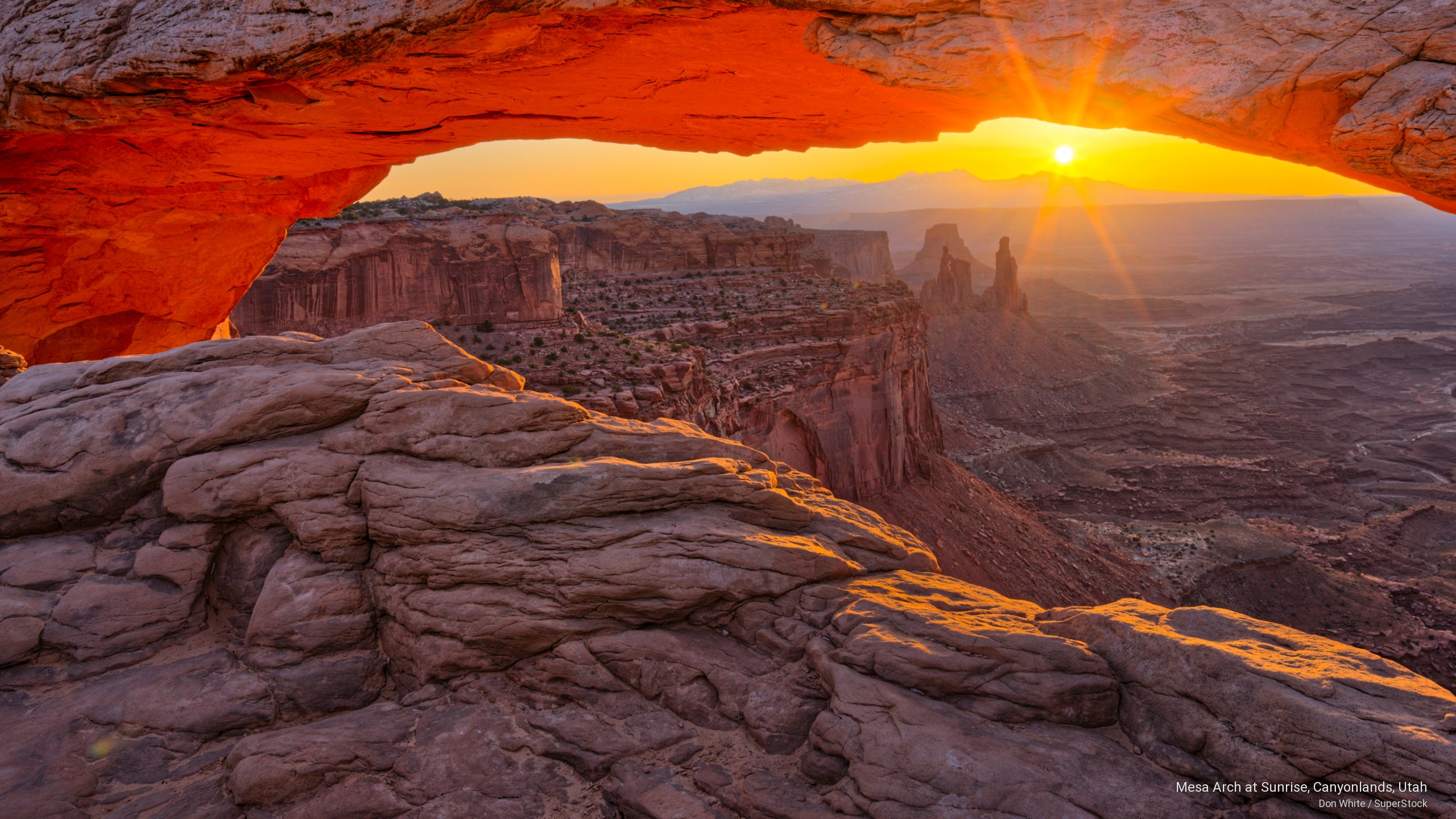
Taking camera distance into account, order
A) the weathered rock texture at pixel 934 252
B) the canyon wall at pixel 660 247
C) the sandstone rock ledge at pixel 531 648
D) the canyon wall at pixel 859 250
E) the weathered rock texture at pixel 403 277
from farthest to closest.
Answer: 1. the weathered rock texture at pixel 934 252
2. the canyon wall at pixel 859 250
3. the canyon wall at pixel 660 247
4. the weathered rock texture at pixel 403 277
5. the sandstone rock ledge at pixel 531 648

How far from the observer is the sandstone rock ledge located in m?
5.84

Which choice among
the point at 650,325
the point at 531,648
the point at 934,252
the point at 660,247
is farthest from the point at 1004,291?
the point at 531,648

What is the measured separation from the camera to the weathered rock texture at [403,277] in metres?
29.1

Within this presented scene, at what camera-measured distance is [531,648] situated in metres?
7.27

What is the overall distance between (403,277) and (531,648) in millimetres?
26692

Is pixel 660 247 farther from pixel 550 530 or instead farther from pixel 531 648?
pixel 531 648

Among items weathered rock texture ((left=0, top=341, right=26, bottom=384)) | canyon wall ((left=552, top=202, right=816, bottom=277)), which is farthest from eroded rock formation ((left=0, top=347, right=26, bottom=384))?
canyon wall ((left=552, top=202, right=816, bottom=277))

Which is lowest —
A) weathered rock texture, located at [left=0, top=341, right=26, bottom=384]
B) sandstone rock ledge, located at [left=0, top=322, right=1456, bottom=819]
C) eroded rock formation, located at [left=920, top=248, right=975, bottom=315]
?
sandstone rock ledge, located at [left=0, top=322, right=1456, bottom=819]

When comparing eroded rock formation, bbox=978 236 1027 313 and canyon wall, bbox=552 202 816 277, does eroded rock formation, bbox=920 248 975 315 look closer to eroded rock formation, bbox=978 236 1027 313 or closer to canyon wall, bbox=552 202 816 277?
eroded rock formation, bbox=978 236 1027 313

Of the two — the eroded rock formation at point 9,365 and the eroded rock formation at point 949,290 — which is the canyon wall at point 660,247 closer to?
the eroded rock formation at point 949,290

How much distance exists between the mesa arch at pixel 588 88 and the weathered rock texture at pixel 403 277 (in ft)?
50.9

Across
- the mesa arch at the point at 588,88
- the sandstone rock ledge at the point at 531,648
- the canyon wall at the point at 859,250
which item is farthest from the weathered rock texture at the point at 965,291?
the sandstone rock ledge at the point at 531,648

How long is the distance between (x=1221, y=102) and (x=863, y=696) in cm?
577

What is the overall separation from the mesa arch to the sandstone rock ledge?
3575mm
